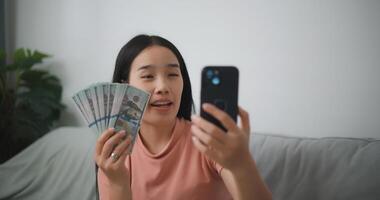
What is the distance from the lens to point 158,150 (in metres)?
0.96

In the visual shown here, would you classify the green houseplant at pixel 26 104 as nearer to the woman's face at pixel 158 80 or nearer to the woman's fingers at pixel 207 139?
the woman's face at pixel 158 80

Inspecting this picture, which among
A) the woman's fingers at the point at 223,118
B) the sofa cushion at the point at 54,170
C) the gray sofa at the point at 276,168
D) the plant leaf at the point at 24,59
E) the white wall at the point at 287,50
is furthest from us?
the plant leaf at the point at 24,59

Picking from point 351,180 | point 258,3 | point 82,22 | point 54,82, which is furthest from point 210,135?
point 54,82

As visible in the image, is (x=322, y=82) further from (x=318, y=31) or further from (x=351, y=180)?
→ (x=351, y=180)

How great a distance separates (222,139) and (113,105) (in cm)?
36

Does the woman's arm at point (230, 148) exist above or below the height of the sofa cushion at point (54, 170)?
above

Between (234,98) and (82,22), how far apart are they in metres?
1.70

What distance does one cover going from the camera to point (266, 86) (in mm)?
1396

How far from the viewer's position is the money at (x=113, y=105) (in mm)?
789

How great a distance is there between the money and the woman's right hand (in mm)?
29

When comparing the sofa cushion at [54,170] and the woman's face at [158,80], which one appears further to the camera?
the sofa cushion at [54,170]

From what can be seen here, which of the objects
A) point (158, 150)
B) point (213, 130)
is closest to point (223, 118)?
point (213, 130)

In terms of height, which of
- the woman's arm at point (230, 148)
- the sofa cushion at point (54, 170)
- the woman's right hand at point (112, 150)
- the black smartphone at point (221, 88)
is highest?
the black smartphone at point (221, 88)

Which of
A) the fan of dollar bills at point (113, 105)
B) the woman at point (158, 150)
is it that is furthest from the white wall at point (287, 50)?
the fan of dollar bills at point (113, 105)
